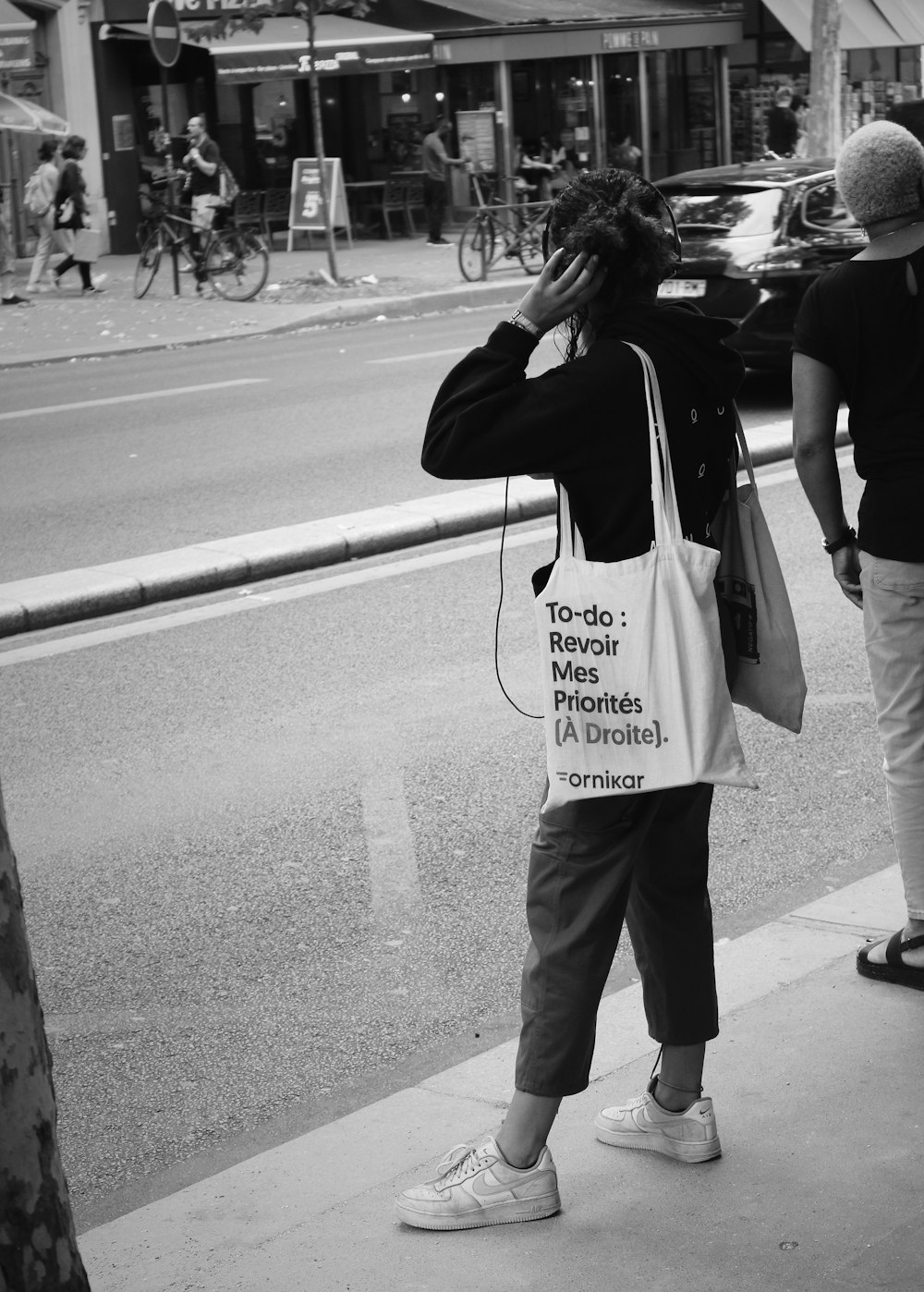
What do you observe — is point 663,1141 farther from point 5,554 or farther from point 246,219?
point 246,219

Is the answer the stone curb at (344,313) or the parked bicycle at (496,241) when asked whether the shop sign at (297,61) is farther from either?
the stone curb at (344,313)

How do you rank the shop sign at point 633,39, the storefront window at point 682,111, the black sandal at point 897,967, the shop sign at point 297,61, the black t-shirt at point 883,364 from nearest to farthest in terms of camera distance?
the black t-shirt at point 883,364, the black sandal at point 897,967, the shop sign at point 297,61, the shop sign at point 633,39, the storefront window at point 682,111

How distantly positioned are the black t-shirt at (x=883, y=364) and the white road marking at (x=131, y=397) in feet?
34.5

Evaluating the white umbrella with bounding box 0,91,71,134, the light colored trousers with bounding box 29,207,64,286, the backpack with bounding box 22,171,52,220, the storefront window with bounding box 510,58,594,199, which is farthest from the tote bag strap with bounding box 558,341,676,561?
the storefront window with bounding box 510,58,594,199

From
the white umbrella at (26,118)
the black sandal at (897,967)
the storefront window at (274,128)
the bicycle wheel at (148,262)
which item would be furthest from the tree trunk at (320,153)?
the black sandal at (897,967)

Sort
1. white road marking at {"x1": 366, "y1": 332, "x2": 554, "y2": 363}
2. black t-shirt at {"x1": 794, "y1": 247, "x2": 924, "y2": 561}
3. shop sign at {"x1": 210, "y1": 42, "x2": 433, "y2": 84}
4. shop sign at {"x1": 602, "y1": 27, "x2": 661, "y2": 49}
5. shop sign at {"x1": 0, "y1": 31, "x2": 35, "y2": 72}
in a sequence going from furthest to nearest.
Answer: shop sign at {"x1": 602, "y1": 27, "x2": 661, "y2": 49} < shop sign at {"x1": 210, "y1": 42, "x2": 433, "y2": 84} < shop sign at {"x1": 0, "y1": 31, "x2": 35, "y2": 72} < white road marking at {"x1": 366, "y1": 332, "x2": 554, "y2": 363} < black t-shirt at {"x1": 794, "y1": 247, "x2": 924, "y2": 561}

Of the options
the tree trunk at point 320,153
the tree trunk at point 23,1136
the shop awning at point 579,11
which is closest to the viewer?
the tree trunk at point 23,1136

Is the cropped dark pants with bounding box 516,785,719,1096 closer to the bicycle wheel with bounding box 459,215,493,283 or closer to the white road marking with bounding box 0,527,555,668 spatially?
the white road marking with bounding box 0,527,555,668

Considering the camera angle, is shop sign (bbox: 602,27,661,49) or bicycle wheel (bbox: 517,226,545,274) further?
shop sign (bbox: 602,27,661,49)

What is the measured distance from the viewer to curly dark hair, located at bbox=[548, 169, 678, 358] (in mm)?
2848

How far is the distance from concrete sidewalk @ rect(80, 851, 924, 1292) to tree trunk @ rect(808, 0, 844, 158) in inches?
1017

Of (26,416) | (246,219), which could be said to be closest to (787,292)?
(26,416)

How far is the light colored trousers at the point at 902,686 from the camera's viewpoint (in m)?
3.73

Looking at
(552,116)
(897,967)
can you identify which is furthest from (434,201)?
(897,967)
